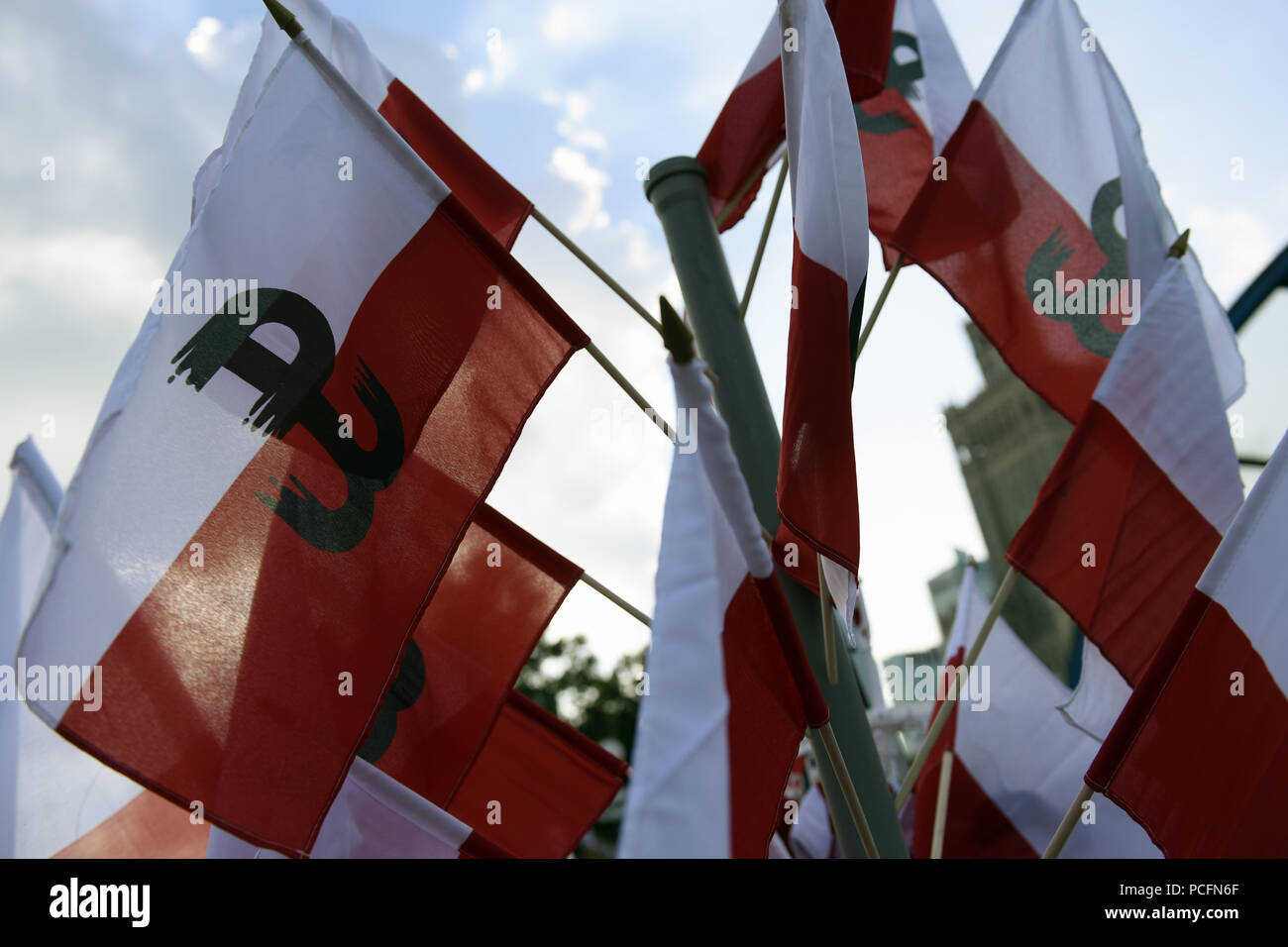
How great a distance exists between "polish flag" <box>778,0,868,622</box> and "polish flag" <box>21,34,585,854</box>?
2.93 ft

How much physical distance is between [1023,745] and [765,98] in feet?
12.6

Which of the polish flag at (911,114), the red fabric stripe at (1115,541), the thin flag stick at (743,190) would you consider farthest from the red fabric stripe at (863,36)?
the red fabric stripe at (1115,541)

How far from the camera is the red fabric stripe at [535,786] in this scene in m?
4.34

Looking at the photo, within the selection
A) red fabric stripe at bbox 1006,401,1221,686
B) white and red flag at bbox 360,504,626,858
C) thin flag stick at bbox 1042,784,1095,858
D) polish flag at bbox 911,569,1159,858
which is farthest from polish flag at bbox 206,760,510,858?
polish flag at bbox 911,569,1159,858

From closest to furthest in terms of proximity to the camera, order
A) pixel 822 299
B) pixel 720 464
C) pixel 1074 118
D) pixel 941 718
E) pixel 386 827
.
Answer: pixel 720 464, pixel 822 299, pixel 941 718, pixel 386 827, pixel 1074 118

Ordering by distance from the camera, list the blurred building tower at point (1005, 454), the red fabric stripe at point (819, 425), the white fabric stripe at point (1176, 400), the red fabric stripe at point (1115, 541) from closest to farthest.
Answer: the red fabric stripe at point (819, 425)
the red fabric stripe at point (1115, 541)
the white fabric stripe at point (1176, 400)
the blurred building tower at point (1005, 454)

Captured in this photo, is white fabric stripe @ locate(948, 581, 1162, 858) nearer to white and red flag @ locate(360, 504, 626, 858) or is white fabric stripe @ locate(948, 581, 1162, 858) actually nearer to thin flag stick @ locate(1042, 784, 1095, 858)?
white and red flag @ locate(360, 504, 626, 858)

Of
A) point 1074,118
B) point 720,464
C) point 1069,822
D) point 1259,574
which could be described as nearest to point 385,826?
point 720,464

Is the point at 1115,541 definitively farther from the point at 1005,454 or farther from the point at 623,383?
the point at 1005,454

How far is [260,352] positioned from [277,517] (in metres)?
0.51

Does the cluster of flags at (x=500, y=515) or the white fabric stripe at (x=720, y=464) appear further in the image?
the cluster of flags at (x=500, y=515)

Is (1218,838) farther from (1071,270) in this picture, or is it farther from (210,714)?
(210,714)

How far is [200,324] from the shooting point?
2.80 meters

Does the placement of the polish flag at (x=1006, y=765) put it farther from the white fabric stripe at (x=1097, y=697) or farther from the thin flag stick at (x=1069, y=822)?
the thin flag stick at (x=1069, y=822)
